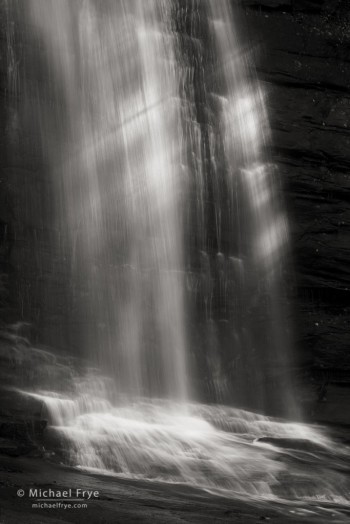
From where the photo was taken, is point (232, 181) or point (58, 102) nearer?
point (58, 102)

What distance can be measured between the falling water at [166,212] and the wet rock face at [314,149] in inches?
16.3

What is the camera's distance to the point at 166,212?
52.4 ft

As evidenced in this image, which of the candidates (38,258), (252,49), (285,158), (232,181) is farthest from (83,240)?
(252,49)

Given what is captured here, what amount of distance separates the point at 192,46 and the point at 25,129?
446 cm

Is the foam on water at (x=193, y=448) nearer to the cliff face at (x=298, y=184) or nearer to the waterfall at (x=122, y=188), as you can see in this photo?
the waterfall at (x=122, y=188)

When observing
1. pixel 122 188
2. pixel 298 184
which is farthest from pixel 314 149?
pixel 122 188

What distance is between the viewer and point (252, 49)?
59.3 feet

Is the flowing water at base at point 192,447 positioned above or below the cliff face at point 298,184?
below

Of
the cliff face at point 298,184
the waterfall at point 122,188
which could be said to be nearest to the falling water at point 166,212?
the waterfall at point 122,188

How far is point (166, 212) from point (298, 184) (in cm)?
327

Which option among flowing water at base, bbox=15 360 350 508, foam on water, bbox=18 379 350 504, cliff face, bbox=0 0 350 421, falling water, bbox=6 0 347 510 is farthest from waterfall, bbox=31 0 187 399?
foam on water, bbox=18 379 350 504

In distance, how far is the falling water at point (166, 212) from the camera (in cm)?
1493

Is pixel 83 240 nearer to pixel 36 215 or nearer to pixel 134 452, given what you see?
pixel 36 215

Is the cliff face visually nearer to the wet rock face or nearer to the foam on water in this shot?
the wet rock face
